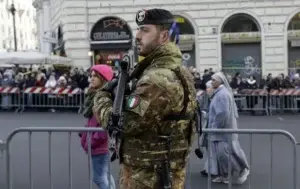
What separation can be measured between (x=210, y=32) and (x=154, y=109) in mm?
28628

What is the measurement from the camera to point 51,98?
Answer: 77.3 ft

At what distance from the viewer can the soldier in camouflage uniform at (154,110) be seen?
3668mm

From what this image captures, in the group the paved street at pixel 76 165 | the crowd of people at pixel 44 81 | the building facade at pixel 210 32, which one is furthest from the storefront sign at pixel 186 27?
the paved street at pixel 76 165

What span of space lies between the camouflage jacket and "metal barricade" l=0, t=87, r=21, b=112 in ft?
67.2

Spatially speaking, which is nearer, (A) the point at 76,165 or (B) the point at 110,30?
(A) the point at 76,165

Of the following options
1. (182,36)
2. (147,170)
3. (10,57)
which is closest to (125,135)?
(147,170)

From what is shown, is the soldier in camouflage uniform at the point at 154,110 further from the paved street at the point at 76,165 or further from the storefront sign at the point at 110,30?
the storefront sign at the point at 110,30

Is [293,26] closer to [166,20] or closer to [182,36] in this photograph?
[182,36]

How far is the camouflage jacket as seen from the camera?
3629 mm

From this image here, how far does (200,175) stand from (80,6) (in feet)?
81.2

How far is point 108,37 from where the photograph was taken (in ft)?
108

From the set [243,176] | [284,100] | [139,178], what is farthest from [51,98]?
[139,178]

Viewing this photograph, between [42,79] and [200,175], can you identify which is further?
[42,79]

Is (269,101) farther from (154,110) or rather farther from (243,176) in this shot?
(154,110)
